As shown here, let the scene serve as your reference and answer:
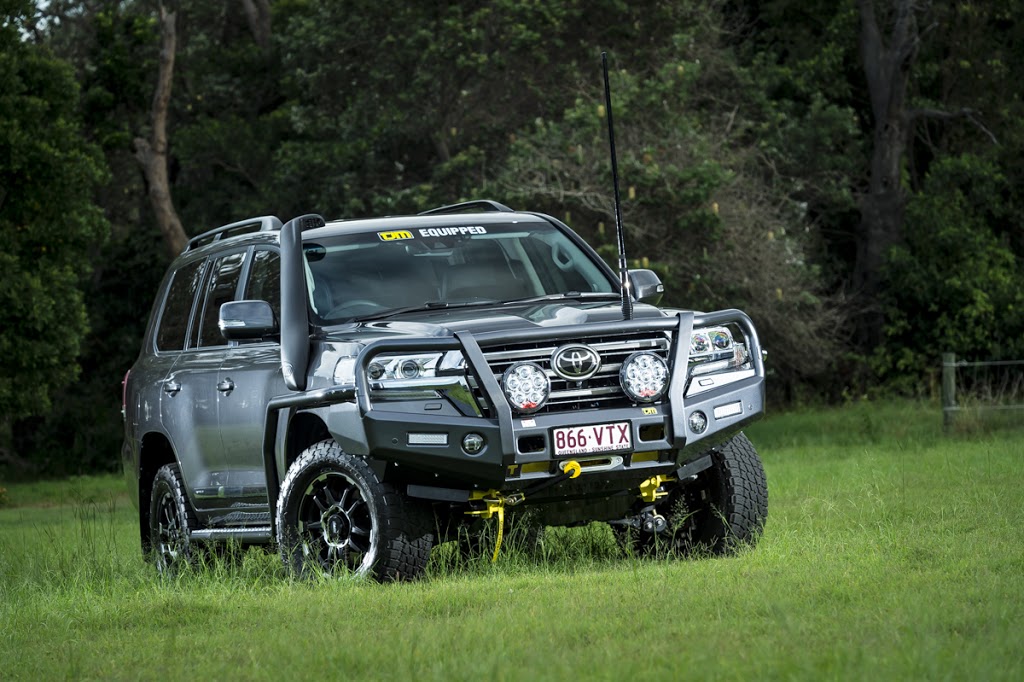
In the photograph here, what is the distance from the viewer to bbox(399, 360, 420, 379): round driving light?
795 cm

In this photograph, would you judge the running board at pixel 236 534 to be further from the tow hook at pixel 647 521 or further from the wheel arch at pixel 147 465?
the tow hook at pixel 647 521

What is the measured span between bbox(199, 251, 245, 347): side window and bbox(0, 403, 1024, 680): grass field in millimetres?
1389

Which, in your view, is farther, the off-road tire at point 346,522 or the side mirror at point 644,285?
the side mirror at point 644,285

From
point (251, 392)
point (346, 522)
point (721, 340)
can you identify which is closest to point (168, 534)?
point (251, 392)

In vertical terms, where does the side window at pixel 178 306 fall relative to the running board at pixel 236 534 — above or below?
above

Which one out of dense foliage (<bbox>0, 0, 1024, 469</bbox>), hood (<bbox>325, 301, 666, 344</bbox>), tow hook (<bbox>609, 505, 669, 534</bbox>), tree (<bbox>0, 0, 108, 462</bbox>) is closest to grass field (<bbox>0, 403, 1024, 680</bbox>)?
tow hook (<bbox>609, 505, 669, 534</bbox>)

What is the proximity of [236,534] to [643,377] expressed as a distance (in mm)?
2781

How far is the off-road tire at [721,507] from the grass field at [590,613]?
171mm

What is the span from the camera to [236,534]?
9578mm

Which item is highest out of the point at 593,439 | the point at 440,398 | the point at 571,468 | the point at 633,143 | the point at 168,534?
the point at 633,143

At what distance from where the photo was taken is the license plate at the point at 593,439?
781cm

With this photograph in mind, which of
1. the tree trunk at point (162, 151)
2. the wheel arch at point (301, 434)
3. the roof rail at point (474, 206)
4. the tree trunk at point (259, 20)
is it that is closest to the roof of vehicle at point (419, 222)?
the roof rail at point (474, 206)

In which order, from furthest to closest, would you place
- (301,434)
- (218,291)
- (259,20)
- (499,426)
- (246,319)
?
(259,20)
(218,291)
(301,434)
(246,319)
(499,426)

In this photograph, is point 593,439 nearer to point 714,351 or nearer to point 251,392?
point 714,351
